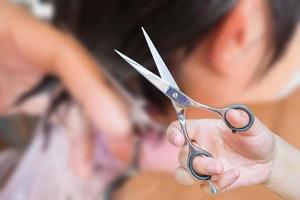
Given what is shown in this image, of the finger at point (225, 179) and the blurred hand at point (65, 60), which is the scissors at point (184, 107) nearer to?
the finger at point (225, 179)

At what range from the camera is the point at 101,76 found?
32.8 inches

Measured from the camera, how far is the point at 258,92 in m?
0.79

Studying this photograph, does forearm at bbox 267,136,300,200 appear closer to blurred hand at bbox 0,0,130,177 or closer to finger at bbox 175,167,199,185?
finger at bbox 175,167,199,185

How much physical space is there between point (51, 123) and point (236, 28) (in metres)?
0.37

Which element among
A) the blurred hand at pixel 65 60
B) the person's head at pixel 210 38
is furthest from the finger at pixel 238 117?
the blurred hand at pixel 65 60

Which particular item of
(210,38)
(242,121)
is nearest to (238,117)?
(242,121)

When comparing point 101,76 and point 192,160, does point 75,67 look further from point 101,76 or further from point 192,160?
point 192,160

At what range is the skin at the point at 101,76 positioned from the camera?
0.77 metres

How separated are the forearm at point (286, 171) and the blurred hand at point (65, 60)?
507 mm

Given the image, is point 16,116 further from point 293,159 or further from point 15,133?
point 293,159

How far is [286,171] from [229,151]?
0.04 meters

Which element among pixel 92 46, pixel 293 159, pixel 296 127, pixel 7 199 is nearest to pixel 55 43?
pixel 92 46

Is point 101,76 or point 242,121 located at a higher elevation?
point 242,121

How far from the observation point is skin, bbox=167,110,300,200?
0.32 metres
